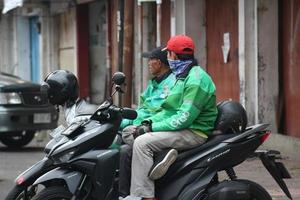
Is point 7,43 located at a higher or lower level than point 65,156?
higher

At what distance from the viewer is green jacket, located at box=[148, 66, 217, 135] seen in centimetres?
575

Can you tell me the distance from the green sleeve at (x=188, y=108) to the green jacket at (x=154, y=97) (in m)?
0.47

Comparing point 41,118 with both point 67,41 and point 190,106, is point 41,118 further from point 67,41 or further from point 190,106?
point 67,41

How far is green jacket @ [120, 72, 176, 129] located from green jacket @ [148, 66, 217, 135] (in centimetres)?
35

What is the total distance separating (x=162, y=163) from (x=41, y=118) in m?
7.33

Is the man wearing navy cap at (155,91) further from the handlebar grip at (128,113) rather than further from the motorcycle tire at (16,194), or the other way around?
the motorcycle tire at (16,194)

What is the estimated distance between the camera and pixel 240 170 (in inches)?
392

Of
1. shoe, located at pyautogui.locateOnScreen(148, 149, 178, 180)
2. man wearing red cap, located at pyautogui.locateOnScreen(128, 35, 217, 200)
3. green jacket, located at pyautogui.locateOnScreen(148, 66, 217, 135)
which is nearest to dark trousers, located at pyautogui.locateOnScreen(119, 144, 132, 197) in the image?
man wearing red cap, located at pyautogui.locateOnScreen(128, 35, 217, 200)

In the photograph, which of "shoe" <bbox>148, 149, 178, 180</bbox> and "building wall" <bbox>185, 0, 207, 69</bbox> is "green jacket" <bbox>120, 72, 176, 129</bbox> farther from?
"building wall" <bbox>185, 0, 207, 69</bbox>

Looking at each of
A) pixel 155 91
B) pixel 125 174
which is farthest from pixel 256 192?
pixel 155 91

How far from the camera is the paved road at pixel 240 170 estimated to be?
857 centimetres

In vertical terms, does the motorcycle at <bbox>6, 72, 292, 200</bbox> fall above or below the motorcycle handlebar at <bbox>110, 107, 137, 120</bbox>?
below

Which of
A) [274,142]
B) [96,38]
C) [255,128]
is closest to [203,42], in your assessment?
[274,142]

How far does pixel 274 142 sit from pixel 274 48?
1591mm
